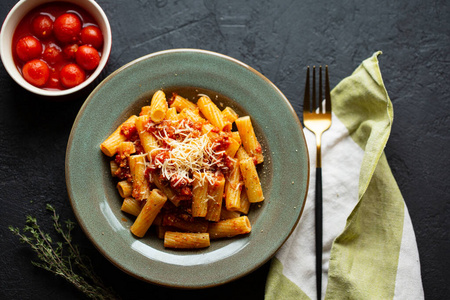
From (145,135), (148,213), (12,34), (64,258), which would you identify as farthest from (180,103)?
(64,258)

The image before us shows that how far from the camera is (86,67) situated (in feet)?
8.73

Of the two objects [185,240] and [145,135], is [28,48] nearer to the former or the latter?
[145,135]

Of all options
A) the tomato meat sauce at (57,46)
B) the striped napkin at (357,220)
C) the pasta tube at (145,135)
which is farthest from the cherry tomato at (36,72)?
the striped napkin at (357,220)

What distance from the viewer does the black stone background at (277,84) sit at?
2.82 m

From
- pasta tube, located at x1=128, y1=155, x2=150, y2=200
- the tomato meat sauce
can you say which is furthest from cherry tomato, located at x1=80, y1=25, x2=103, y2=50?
pasta tube, located at x1=128, y1=155, x2=150, y2=200

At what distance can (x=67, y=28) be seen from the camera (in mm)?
2623

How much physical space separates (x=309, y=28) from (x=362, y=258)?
164cm

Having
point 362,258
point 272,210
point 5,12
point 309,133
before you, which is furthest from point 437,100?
point 5,12

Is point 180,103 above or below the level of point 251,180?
above

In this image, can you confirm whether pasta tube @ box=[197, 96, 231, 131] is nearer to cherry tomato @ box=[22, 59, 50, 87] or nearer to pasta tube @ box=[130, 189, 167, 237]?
pasta tube @ box=[130, 189, 167, 237]

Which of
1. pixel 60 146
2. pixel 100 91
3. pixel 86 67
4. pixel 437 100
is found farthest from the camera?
pixel 437 100

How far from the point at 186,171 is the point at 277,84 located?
3.38 ft

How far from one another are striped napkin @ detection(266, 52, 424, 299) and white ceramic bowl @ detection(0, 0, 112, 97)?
4.73 ft

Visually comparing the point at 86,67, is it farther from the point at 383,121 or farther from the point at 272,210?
the point at 383,121
